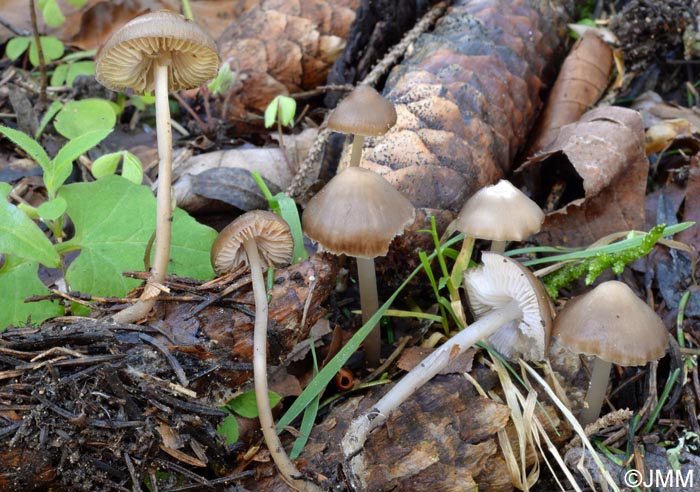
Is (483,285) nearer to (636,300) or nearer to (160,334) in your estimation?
(636,300)

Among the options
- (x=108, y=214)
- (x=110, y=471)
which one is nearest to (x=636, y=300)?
(x=110, y=471)

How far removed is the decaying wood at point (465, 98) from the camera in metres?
2.52

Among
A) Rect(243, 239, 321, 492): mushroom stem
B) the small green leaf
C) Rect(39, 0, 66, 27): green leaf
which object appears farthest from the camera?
Rect(39, 0, 66, 27): green leaf

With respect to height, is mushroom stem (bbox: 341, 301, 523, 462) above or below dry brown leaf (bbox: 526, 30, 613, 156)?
below

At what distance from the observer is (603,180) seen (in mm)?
2631

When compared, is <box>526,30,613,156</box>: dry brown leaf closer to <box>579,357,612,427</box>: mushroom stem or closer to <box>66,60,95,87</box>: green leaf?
<box>579,357,612,427</box>: mushroom stem

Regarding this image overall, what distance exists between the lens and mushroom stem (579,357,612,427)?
217cm

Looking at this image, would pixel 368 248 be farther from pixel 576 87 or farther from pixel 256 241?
pixel 576 87

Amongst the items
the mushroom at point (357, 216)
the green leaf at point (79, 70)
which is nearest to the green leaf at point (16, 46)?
the green leaf at point (79, 70)

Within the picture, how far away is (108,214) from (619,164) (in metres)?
2.15

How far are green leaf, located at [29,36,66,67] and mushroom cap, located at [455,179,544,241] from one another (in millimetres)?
2721

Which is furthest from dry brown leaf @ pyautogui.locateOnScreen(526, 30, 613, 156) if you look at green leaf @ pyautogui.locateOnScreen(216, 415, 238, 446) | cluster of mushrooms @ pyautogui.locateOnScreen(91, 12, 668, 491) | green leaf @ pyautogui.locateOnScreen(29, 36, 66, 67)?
green leaf @ pyautogui.locateOnScreen(29, 36, 66, 67)

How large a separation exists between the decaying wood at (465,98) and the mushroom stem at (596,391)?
825 mm

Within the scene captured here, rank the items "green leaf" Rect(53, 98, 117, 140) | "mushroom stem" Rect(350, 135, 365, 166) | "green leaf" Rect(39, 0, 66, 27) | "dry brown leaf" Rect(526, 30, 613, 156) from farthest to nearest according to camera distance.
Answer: "green leaf" Rect(39, 0, 66, 27) < "dry brown leaf" Rect(526, 30, 613, 156) < "green leaf" Rect(53, 98, 117, 140) < "mushroom stem" Rect(350, 135, 365, 166)
